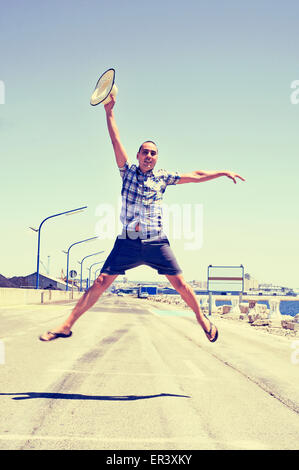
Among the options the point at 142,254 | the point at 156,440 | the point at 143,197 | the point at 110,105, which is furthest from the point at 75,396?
the point at 110,105

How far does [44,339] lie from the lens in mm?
3445

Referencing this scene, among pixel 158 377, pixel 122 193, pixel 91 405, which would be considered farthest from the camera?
pixel 158 377

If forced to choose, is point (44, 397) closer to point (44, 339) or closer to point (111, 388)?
point (111, 388)

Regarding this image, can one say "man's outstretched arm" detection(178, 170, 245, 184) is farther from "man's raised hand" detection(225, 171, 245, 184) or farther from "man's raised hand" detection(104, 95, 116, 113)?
"man's raised hand" detection(104, 95, 116, 113)

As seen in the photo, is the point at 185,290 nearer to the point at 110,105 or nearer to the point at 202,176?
the point at 202,176

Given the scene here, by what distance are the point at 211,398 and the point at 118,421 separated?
2.66 meters

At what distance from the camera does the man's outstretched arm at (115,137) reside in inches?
129

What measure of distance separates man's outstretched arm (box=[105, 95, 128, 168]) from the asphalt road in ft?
9.17

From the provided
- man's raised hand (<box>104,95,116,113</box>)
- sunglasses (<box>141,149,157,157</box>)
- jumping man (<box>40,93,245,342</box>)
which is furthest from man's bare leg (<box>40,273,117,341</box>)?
man's raised hand (<box>104,95,116,113</box>)

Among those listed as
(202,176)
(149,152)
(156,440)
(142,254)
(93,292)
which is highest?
(149,152)

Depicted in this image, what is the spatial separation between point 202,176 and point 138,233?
2.10ft

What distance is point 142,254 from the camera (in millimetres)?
3266

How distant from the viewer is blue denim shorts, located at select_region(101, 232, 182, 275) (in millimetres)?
3242
